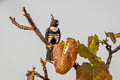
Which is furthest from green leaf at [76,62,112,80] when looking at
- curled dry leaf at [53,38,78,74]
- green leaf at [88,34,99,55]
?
green leaf at [88,34,99,55]

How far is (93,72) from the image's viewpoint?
1745 mm

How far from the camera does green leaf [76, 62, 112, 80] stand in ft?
5.38

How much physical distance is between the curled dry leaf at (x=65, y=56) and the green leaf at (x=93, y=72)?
4.1 inches

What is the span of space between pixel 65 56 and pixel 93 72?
0.70 feet

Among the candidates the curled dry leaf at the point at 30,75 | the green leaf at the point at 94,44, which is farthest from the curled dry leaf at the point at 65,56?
the green leaf at the point at 94,44

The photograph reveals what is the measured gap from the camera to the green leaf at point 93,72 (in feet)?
5.38

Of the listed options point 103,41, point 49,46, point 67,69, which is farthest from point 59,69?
point 103,41

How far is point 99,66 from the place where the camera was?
1.75 m

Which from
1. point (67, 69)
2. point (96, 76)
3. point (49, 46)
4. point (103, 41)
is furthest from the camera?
point (103, 41)

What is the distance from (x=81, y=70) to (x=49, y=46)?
0.97ft

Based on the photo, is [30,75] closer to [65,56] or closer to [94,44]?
[65,56]

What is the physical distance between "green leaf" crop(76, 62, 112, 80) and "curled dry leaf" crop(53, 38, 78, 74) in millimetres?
105

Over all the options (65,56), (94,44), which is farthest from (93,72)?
(94,44)

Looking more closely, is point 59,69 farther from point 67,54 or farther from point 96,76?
point 96,76
